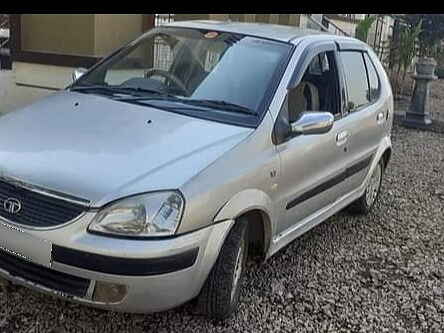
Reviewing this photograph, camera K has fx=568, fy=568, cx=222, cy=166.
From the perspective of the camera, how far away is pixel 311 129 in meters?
3.56

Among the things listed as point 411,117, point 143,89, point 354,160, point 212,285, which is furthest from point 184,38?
point 411,117

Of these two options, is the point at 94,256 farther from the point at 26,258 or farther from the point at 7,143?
the point at 7,143

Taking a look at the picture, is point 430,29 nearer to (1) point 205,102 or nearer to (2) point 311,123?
(2) point 311,123

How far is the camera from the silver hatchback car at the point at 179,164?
105 inches

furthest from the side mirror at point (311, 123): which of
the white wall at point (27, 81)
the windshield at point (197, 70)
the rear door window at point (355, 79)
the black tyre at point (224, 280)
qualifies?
the white wall at point (27, 81)

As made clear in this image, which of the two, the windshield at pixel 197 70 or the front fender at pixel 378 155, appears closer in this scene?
the windshield at pixel 197 70

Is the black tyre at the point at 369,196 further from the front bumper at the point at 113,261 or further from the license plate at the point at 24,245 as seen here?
the license plate at the point at 24,245

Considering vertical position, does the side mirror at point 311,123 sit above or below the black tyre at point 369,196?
above

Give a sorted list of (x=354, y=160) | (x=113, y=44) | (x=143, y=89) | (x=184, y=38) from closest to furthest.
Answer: (x=143, y=89), (x=184, y=38), (x=354, y=160), (x=113, y=44)

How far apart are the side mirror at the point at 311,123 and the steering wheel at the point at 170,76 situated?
76 cm

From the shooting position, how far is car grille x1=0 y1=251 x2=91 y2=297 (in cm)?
269

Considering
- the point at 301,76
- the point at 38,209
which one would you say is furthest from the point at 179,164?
the point at 301,76

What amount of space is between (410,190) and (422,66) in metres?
4.97

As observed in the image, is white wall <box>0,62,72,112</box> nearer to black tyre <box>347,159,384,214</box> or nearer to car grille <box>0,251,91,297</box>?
black tyre <box>347,159,384,214</box>
